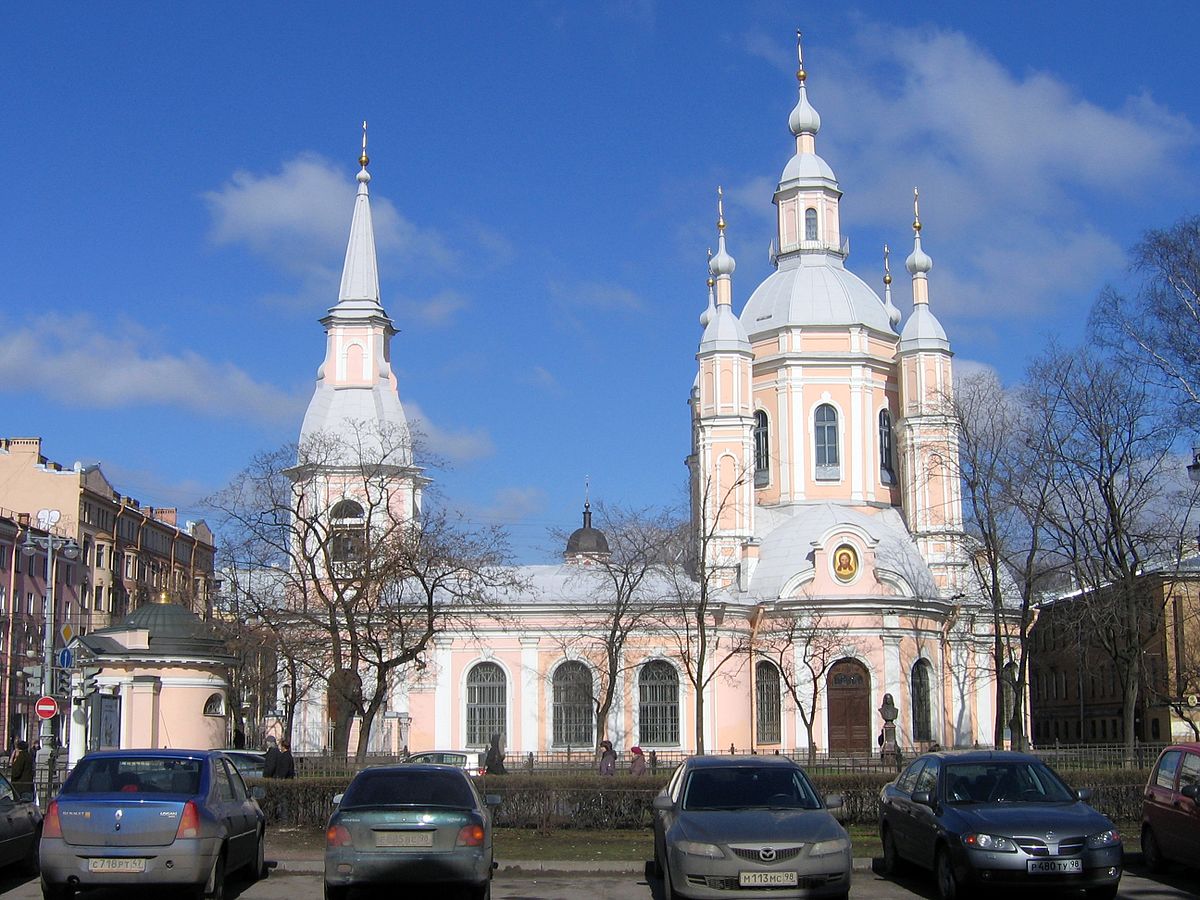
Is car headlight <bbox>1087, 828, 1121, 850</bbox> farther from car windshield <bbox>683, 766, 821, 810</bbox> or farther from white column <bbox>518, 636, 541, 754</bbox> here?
white column <bbox>518, 636, 541, 754</bbox>

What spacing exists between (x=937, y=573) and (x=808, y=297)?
11.9 meters

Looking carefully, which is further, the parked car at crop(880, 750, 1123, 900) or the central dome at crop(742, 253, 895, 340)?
the central dome at crop(742, 253, 895, 340)

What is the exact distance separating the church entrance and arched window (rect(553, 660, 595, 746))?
26.7ft

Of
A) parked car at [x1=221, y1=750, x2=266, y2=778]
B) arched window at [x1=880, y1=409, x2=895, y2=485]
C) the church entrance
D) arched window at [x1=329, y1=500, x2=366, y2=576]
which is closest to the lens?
parked car at [x1=221, y1=750, x2=266, y2=778]

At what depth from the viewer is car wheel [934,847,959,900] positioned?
50.2 feet

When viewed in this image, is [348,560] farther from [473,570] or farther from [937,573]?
[937,573]

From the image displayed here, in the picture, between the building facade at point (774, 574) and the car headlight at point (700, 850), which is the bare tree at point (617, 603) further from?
the car headlight at point (700, 850)

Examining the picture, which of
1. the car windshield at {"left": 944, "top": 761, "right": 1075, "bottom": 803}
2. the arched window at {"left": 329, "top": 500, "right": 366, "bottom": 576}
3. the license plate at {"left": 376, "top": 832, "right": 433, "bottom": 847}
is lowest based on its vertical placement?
the license plate at {"left": 376, "top": 832, "right": 433, "bottom": 847}

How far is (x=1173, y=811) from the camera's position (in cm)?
1698

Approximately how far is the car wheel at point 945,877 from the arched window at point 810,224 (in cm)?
4543

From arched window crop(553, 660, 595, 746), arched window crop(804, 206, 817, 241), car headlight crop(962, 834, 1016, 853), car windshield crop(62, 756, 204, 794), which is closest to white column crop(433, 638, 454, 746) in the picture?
arched window crop(553, 660, 595, 746)

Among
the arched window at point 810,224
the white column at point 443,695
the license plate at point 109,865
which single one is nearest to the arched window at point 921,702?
the white column at point 443,695

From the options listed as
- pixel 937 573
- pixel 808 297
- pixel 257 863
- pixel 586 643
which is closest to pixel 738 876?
pixel 257 863

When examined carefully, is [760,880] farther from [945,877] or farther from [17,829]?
[17,829]
